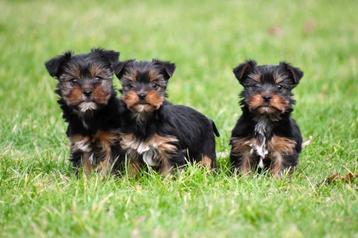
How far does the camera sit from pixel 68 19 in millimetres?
20656

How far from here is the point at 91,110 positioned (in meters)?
7.98

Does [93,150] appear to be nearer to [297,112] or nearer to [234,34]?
[297,112]

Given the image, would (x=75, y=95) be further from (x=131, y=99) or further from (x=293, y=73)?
(x=293, y=73)

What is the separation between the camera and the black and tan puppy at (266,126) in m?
8.19

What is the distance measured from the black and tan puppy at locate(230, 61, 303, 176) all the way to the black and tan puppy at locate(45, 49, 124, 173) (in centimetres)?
155

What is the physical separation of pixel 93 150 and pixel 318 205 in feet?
9.28

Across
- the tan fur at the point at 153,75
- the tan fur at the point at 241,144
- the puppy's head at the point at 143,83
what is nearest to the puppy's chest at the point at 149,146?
the puppy's head at the point at 143,83

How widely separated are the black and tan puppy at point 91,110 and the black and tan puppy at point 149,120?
0.56 feet

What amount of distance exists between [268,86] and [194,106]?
415 cm

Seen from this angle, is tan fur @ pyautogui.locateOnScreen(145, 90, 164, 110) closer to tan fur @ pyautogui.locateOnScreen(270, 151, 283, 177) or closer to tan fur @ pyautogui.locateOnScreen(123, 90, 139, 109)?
tan fur @ pyautogui.locateOnScreen(123, 90, 139, 109)

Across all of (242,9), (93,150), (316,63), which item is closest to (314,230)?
(93,150)

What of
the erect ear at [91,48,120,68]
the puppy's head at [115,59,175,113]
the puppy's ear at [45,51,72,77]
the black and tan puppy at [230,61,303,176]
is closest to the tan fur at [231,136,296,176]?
the black and tan puppy at [230,61,303,176]

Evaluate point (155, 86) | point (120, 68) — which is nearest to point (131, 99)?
point (155, 86)

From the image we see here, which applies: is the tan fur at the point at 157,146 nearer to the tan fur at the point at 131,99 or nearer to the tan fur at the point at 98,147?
the tan fur at the point at 98,147
